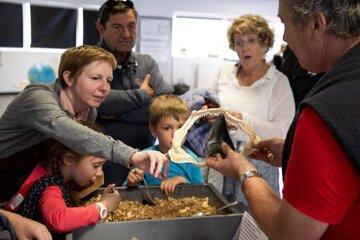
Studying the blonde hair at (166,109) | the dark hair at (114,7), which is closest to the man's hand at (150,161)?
the blonde hair at (166,109)

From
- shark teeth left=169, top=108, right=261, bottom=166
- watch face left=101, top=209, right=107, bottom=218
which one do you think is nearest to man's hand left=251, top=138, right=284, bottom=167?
shark teeth left=169, top=108, right=261, bottom=166

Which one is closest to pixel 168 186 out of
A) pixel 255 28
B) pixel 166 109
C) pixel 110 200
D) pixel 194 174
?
pixel 110 200

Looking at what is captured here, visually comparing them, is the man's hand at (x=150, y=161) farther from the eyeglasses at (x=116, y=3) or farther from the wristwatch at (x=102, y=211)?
the eyeglasses at (x=116, y=3)

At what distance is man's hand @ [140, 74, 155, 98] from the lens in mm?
1806

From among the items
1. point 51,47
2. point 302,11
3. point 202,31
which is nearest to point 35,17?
point 51,47

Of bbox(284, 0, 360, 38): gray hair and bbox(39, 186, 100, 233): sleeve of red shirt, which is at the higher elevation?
bbox(284, 0, 360, 38): gray hair

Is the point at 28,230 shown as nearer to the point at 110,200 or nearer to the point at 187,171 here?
the point at 110,200

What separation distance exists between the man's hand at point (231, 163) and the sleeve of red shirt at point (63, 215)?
1.17 ft

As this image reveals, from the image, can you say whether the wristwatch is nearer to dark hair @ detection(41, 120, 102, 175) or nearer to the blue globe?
dark hair @ detection(41, 120, 102, 175)

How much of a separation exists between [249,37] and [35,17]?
2.54 meters

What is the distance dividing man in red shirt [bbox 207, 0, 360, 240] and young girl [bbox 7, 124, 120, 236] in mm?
525

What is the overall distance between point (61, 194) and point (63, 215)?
117 mm

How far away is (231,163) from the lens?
938 millimetres

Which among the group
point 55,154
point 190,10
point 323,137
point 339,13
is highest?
point 190,10
